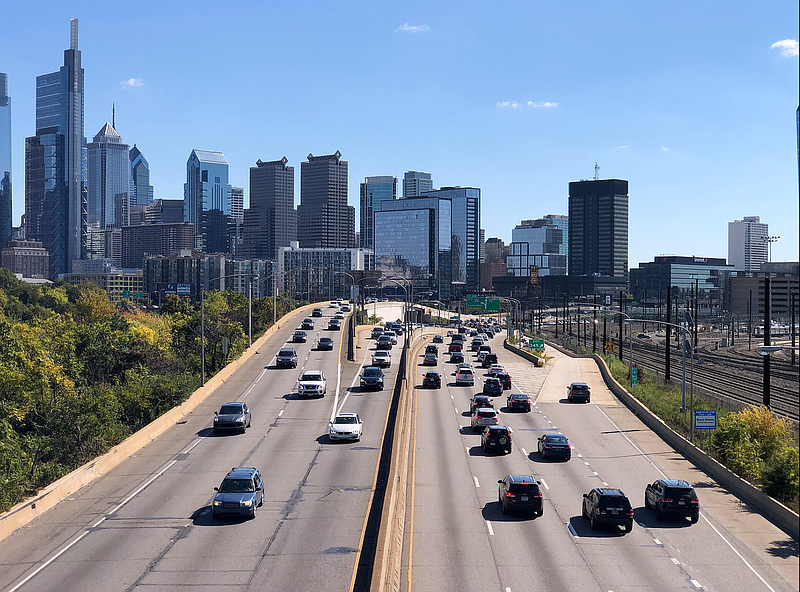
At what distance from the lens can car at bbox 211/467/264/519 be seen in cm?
2669

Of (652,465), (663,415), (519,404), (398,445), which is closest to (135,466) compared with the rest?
(398,445)

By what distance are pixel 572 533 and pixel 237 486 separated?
1086 cm

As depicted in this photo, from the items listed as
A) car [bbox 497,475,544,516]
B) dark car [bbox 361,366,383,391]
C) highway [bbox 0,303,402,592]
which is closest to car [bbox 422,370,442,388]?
dark car [bbox 361,366,383,391]

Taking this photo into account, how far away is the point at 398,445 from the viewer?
36.1m

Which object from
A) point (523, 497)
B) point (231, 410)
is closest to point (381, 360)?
point (231, 410)

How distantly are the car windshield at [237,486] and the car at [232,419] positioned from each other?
1519cm

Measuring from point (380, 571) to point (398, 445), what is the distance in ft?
55.4

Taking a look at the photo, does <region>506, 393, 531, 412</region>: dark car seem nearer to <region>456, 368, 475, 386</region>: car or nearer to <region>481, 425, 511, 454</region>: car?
<region>456, 368, 475, 386</region>: car

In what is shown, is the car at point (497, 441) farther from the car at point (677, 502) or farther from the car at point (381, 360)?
the car at point (381, 360)

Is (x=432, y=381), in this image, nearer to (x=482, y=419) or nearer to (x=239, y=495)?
(x=482, y=419)

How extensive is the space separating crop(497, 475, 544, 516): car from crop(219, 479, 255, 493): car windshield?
8513 millimetres

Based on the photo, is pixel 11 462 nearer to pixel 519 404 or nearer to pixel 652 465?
pixel 652 465

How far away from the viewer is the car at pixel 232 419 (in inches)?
1683

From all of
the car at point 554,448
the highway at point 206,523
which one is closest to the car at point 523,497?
the highway at point 206,523
